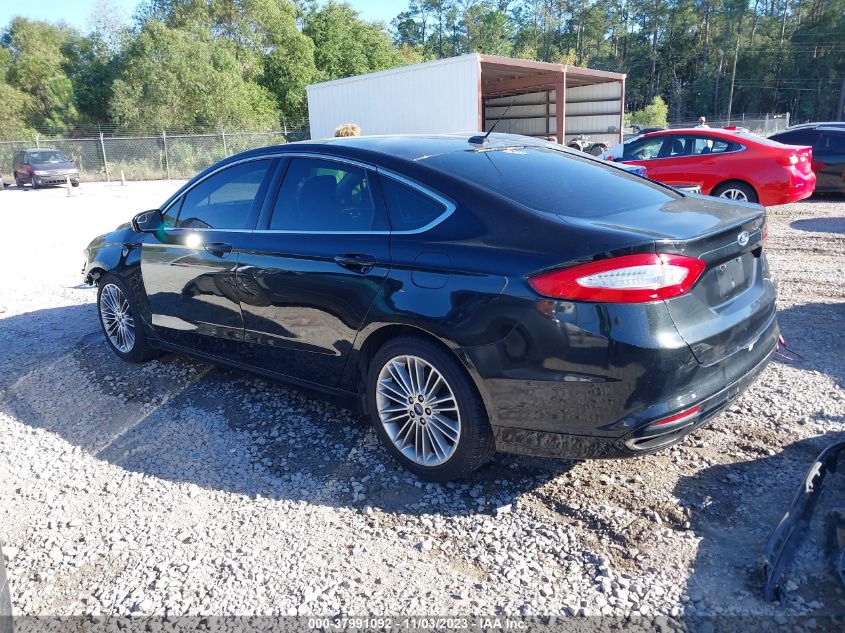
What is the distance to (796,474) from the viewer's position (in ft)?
9.91

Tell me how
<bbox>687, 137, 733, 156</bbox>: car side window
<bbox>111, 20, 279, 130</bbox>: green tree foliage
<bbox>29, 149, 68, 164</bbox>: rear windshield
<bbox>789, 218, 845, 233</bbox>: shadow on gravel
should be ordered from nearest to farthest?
<bbox>789, 218, 845, 233</bbox>: shadow on gravel → <bbox>687, 137, 733, 156</bbox>: car side window → <bbox>29, 149, 68, 164</bbox>: rear windshield → <bbox>111, 20, 279, 130</bbox>: green tree foliage

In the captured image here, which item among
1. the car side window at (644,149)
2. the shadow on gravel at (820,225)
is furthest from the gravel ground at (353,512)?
the car side window at (644,149)

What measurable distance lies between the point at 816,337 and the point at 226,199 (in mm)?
4487

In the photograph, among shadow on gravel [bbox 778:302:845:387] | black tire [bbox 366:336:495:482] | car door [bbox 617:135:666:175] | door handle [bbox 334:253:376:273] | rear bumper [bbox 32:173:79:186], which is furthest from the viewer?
rear bumper [bbox 32:173:79:186]

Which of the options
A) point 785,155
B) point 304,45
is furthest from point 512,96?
point 304,45

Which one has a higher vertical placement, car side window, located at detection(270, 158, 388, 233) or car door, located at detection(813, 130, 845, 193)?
car side window, located at detection(270, 158, 388, 233)

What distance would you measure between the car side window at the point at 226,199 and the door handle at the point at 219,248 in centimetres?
13

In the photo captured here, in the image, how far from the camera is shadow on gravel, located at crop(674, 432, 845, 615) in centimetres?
227

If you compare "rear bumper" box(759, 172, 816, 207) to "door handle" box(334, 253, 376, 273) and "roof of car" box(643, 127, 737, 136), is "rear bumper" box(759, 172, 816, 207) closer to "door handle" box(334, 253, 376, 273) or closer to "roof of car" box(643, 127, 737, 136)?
"roof of car" box(643, 127, 737, 136)

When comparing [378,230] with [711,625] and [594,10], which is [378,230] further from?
[594,10]

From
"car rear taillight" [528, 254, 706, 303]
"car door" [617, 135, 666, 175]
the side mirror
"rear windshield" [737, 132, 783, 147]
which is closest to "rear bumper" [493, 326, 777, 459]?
"car rear taillight" [528, 254, 706, 303]

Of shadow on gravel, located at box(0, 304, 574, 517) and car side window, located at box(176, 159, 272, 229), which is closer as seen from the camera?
shadow on gravel, located at box(0, 304, 574, 517)

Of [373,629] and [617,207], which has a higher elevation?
[617,207]

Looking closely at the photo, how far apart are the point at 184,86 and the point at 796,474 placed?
4494 centimetres
